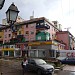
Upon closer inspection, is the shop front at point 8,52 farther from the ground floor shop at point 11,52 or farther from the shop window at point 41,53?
the shop window at point 41,53

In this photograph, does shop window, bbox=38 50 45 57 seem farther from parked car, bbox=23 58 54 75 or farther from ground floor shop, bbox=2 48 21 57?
parked car, bbox=23 58 54 75

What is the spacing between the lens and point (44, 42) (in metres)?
57.9

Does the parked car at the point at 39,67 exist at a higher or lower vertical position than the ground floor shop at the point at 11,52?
lower

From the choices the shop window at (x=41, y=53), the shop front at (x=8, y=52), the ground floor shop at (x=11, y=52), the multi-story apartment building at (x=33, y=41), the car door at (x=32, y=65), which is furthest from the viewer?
the shop front at (x=8, y=52)

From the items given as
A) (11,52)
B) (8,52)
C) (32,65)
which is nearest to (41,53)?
(11,52)

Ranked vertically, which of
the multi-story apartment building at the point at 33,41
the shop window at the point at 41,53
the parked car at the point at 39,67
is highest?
the multi-story apartment building at the point at 33,41

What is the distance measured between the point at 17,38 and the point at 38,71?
4940 cm

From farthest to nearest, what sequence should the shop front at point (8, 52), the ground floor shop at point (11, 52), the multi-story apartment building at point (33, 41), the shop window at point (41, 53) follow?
the shop front at point (8, 52) < the ground floor shop at point (11, 52) < the shop window at point (41, 53) < the multi-story apartment building at point (33, 41)

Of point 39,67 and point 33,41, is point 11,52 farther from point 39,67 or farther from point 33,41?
point 39,67

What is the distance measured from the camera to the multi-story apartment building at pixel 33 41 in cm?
5731

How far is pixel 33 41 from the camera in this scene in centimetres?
6175

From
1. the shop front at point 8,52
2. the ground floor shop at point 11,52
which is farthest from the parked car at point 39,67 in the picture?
the shop front at point 8,52

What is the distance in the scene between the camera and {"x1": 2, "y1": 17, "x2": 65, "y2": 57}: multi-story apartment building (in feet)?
188

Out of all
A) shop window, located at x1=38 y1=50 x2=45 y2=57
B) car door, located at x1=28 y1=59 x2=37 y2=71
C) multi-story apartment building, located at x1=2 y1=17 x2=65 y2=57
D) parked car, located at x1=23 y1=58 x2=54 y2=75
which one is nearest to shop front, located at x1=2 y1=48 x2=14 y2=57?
multi-story apartment building, located at x1=2 y1=17 x2=65 y2=57
